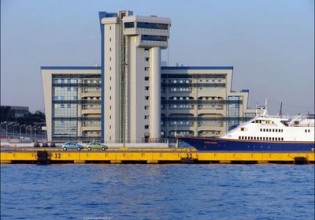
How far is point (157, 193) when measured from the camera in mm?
26953

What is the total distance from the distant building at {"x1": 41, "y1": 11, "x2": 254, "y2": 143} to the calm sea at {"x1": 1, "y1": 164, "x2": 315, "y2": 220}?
21.2 metres

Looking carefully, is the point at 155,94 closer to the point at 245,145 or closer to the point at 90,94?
the point at 90,94

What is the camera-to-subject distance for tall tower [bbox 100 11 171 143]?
201 feet

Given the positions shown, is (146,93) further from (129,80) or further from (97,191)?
(97,191)

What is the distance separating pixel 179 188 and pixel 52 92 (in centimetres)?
3705

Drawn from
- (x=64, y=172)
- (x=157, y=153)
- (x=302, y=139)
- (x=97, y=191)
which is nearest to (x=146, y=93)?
(x=302, y=139)

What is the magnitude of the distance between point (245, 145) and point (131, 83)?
11.7m

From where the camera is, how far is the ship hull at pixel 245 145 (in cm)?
5314

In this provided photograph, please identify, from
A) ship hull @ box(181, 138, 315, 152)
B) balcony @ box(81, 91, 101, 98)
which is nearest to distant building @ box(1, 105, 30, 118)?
balcony @ box(81, 91, 101, 98)

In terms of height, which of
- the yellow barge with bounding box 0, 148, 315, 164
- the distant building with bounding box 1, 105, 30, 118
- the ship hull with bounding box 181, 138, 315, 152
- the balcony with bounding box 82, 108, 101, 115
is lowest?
the yellow barge with bounding box 0, 148, 315, 164

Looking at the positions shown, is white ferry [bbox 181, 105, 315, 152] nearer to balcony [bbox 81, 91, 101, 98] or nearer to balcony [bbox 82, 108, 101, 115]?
balcony [bbox 82, 108, 101, 115]

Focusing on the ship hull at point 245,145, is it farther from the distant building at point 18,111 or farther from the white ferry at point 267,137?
the distant building at point 18,111

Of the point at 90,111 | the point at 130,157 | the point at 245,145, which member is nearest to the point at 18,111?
the point at 90,111

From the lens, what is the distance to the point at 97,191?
27.6m
